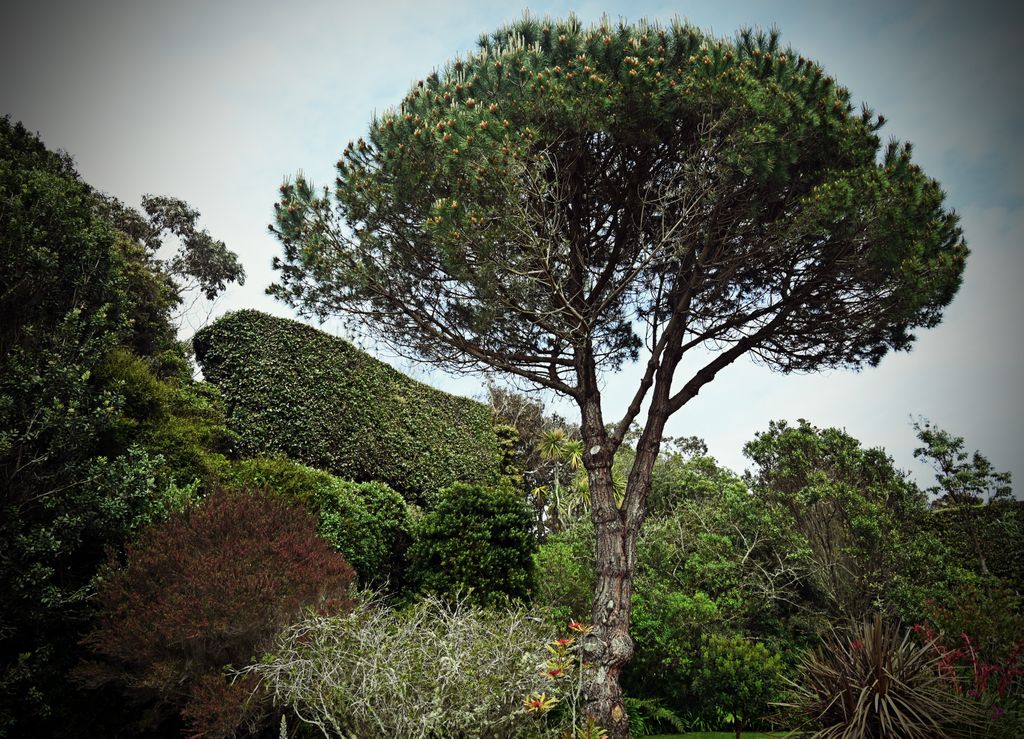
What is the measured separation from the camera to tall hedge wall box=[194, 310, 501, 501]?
989cm

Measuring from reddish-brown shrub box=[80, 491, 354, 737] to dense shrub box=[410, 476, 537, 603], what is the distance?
2317 millimetres

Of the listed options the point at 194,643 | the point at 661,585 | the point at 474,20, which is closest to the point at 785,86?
the point at 474,20

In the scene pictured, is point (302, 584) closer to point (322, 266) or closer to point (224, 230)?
point (322, 266)

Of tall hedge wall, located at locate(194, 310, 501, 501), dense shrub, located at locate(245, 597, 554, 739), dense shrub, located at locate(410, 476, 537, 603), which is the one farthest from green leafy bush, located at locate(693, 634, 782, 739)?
tall hedge wall, located at locate(194, 310, 501, 501)

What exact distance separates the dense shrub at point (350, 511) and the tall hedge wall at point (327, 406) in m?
1.32

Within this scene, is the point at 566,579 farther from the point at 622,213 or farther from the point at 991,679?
the point at 622,213

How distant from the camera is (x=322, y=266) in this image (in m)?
7.43

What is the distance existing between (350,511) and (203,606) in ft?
13.5

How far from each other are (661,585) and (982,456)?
689cm

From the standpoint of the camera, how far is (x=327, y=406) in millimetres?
10773

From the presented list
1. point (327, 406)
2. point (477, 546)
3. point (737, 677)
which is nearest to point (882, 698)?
point (737, 677)

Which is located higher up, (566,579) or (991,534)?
(991,534)

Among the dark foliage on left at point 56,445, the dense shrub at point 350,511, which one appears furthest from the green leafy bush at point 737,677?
the dark foliage on left at point 56,445

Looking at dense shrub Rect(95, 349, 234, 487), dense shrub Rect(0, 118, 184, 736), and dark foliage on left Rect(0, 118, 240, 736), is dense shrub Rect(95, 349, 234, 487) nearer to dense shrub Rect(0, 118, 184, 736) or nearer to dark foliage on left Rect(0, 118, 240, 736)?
dark foliage on left Rect(0, 118, 240, 736)
